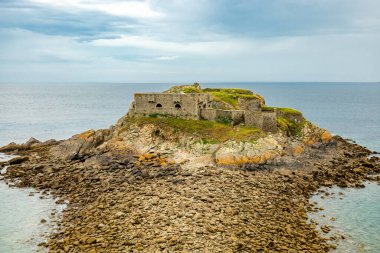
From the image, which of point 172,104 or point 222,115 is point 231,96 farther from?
point 172,104

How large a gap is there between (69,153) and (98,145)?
4032 millimetres

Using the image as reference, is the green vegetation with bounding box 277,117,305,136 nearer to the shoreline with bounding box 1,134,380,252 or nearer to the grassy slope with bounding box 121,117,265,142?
the grassy slope with bounding box 121,117,265,142

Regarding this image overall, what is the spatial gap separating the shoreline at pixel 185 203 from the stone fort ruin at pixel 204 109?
8.73m

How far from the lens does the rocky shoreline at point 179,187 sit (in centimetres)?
2533

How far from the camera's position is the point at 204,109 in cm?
5250

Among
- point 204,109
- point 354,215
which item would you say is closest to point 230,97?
point 204,109

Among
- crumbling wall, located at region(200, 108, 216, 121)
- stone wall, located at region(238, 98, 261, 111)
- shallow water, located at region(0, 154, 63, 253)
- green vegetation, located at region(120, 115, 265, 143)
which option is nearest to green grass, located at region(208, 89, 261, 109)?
stone wall, located at region(238, 98, 261, 111)

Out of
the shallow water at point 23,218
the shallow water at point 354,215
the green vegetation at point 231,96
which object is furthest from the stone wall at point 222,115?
the shallow water at point 23,218

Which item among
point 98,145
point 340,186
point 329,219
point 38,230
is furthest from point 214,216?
point 98,145

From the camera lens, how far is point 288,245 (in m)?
24.5

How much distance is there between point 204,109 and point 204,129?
14.8 ft

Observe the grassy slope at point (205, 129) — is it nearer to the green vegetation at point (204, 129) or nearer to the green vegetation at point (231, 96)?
the green vegetation at point (204, 129)

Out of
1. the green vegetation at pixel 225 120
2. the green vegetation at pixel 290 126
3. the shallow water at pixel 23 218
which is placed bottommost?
the shallow water at pixel 23 218

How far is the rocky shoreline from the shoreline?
9 centimetres
